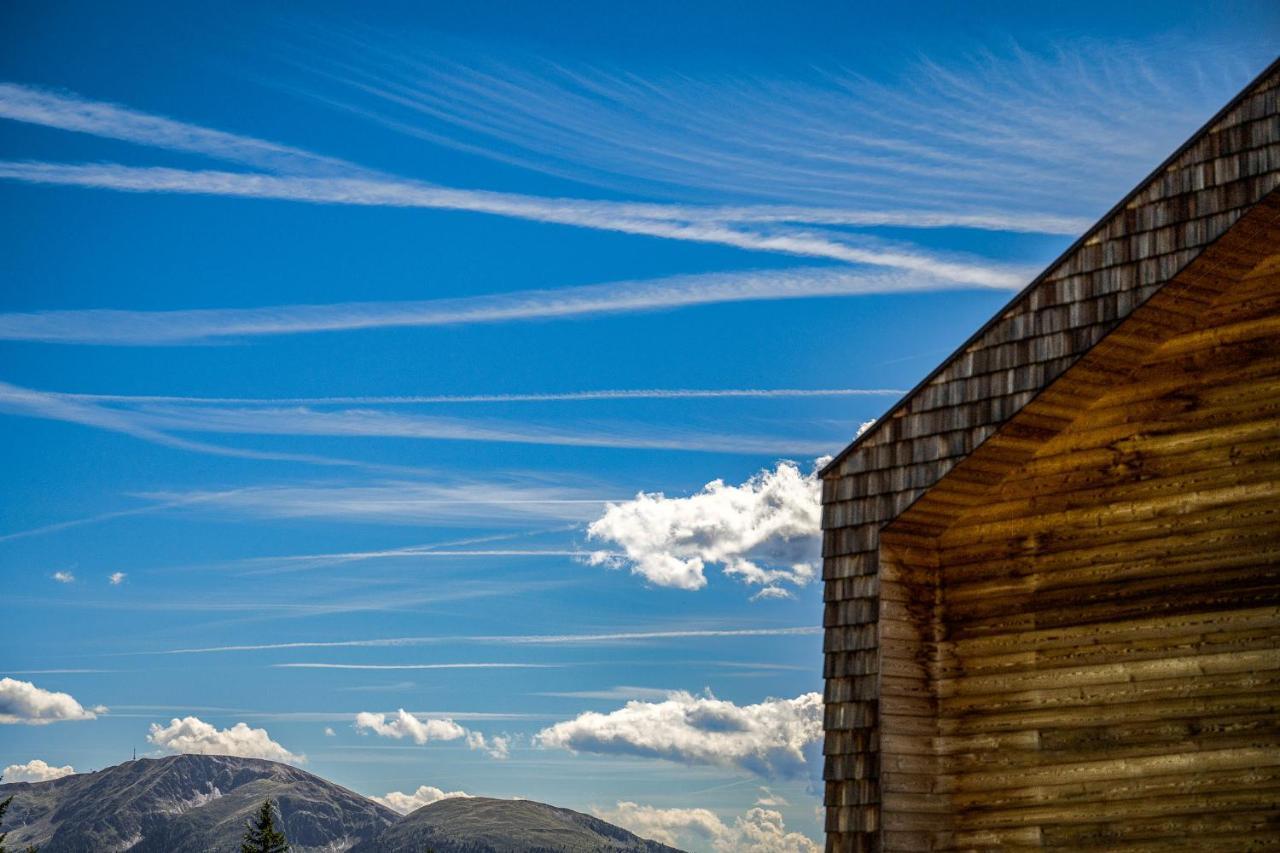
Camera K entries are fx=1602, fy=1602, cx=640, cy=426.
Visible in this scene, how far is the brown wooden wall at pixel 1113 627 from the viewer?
549 inches

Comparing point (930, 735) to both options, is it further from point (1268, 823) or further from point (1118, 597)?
point (1268, 823)

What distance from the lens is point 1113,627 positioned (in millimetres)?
14719

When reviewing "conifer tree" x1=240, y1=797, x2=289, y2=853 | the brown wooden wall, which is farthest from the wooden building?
"conifer tree" x1=240, y1=797, x2=289, y2=853

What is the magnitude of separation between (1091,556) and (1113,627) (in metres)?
0.73

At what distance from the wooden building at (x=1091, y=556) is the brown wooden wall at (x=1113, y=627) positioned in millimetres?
21

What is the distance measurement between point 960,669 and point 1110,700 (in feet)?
5.14

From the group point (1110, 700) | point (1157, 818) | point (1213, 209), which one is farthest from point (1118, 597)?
point (1213, 209)

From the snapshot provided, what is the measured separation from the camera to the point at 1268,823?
13.5 meters

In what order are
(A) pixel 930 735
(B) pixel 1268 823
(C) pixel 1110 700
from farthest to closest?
(A) pixel 930 735
(C) pixel 1110 700
(B) pixel 1268 823

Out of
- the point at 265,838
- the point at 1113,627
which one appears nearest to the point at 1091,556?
the point at 1113,627

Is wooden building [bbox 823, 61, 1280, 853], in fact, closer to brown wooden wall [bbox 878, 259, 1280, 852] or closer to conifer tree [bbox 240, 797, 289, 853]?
brown wooden wall [bbox 878, 259, 1280, 852]

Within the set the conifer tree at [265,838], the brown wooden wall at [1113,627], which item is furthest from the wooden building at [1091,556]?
the conifer tree at [265,838]

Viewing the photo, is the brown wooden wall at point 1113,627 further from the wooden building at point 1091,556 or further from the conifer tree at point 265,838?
the conifer tree at point 265,838

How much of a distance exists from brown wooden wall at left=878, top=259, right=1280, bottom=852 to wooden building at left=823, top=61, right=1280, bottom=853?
0.02 meters
